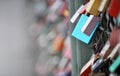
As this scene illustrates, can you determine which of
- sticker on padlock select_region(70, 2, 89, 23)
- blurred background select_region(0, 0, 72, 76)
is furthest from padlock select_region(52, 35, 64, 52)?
sticker on padlock select_region(70, 2, 89, 23)

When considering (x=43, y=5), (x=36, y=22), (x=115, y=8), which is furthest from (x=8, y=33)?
(x=115, y=8)

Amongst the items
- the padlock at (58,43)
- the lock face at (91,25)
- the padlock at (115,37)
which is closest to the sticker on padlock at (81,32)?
the lock face at (91,25)

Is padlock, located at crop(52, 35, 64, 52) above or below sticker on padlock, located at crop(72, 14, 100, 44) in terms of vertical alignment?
below

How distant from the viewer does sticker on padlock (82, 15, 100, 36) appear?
5.08 feet

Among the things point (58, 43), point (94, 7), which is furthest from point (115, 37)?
point (58, 43)

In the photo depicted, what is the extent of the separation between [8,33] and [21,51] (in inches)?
11.1

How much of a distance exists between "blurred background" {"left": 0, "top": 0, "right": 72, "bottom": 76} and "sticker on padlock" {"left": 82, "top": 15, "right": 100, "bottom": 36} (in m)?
0.83

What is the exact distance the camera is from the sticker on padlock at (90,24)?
155 centimetres

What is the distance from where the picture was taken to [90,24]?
61.5 inches

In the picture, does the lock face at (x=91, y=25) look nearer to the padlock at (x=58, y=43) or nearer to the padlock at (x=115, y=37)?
the padlock at (x=115, y=37)

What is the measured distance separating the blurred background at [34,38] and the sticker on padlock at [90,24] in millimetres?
828

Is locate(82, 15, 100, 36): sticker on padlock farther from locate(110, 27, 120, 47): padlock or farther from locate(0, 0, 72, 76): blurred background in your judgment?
locate(0, 0, 72, 76): blurred background

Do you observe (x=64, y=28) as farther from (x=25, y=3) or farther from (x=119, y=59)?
(x=119, y=59)

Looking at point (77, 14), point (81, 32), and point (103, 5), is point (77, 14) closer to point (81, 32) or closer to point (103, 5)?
point (81, 32)
